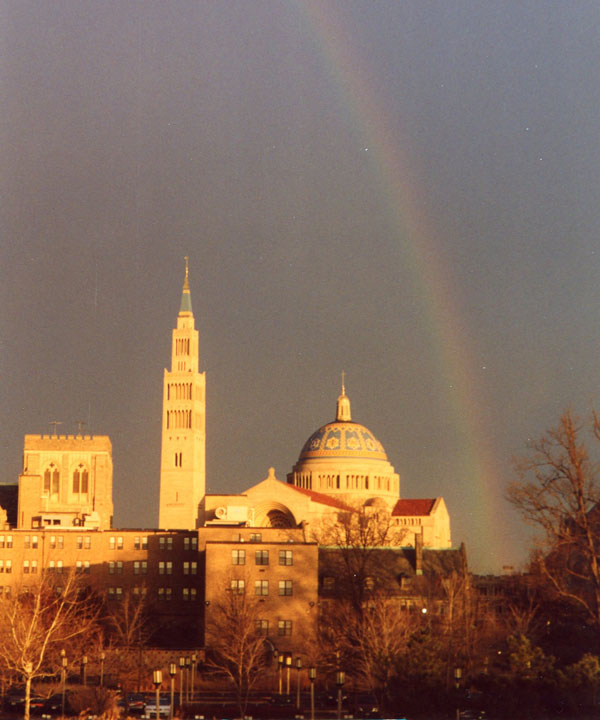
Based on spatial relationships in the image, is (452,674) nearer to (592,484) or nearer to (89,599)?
(592,484)

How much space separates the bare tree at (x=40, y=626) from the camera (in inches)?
2290

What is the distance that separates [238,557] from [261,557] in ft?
6.09

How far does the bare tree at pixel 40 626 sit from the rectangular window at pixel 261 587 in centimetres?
1282

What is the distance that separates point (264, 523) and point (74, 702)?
299 feet

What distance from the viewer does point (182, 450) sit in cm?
19338

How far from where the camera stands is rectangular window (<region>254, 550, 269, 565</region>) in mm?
104812

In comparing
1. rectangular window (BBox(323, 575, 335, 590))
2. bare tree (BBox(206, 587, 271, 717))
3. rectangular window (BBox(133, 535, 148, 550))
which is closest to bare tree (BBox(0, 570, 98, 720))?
rectangular window (BBox(133, 535, 148, 550))

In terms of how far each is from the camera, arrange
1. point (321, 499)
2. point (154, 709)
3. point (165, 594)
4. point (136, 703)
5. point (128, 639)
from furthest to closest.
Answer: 1. point (321, 499)
2. point (165, 594)
3. point (128, 639)
4. point (136, 703)
5. point (154, 709)

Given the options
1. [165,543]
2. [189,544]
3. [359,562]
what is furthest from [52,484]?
[359,562]

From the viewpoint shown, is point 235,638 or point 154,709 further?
point 235,638

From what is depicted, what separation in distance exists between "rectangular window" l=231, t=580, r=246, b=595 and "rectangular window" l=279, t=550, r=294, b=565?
12.2 feet

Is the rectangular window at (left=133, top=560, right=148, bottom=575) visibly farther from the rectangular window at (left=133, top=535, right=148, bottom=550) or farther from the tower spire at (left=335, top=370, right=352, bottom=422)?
the tower spire at (left=335, top=370, right=352, bottom=422)

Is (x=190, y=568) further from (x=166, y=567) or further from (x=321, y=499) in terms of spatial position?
(x=321, y=499)

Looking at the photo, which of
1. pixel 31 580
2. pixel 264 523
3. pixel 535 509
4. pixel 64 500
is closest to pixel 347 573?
pixel 31 580
